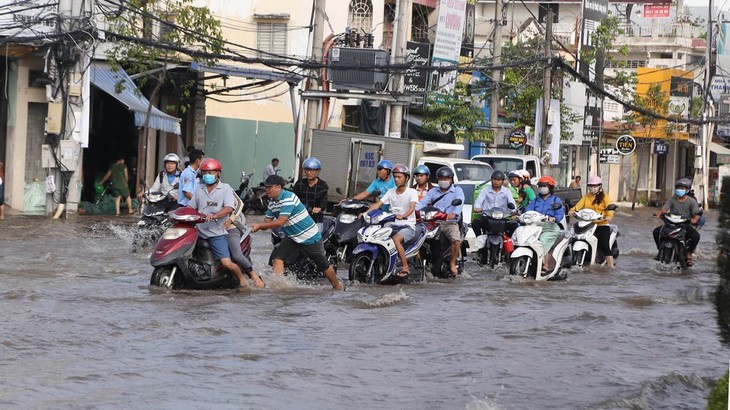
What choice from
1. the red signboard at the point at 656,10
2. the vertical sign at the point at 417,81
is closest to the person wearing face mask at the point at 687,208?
the vertical sign at the point at 417,81

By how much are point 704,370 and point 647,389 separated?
1.36 meters

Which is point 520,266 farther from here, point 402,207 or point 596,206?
point 596,206

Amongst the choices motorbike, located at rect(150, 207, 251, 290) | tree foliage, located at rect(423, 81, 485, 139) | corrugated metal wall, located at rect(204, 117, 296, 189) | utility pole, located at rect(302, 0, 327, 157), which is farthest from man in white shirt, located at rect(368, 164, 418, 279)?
tree foliage, located at rect(423, 81, 485, 139)

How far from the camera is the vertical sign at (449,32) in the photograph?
3178cm

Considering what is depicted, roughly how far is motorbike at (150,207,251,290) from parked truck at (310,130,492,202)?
12574mm

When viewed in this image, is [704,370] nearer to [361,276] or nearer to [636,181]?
[361,276]

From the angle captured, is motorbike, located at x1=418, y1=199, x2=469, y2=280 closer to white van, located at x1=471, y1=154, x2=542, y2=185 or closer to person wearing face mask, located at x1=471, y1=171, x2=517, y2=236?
person wearing face mask, located at x1=471, y1=171, x2=517, y2=236

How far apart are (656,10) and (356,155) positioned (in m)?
38.0

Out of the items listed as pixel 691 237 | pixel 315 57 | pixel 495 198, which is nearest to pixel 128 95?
pixel 315 57

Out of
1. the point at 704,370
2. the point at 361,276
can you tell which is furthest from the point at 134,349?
the point at 361,276

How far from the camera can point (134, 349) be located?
953 centimetres

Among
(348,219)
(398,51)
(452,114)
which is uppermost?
(398,51)

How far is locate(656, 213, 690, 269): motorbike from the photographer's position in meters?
19.9

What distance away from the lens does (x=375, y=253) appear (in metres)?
14.7
